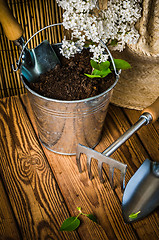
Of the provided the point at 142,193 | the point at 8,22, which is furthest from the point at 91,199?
the point at 8,22

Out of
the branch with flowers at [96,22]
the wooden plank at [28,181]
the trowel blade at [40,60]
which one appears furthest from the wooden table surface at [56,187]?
the branch with flowers at [96,22]

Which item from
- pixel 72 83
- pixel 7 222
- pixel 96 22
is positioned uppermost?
pixel 96 22

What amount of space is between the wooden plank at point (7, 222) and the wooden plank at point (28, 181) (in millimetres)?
17

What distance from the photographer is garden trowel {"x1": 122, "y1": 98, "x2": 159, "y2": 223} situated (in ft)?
2.93

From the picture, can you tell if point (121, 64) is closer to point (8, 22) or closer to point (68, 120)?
point (68, 120)

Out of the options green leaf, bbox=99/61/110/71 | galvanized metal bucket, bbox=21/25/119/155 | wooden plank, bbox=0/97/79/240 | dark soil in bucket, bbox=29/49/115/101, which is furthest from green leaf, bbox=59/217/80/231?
green leaf, bbox=99/61/110/71

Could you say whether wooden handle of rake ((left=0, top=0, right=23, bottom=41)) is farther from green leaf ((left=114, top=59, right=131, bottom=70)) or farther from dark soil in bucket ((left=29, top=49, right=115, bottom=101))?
green leaf ((left=114, top=59, right=131, bottom=70))

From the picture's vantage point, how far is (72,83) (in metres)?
0.97

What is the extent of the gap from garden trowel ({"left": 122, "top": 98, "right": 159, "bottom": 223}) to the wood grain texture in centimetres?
3

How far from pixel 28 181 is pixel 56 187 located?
0.11 meters

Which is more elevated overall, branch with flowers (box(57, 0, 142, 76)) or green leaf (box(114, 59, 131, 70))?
branch with flowers (box(57, 0, 142, 76))

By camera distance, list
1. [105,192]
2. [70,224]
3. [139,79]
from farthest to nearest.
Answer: [139,79] < [105,192] < [70,224]

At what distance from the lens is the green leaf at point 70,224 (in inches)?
34.3

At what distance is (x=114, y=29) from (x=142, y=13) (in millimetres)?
210
